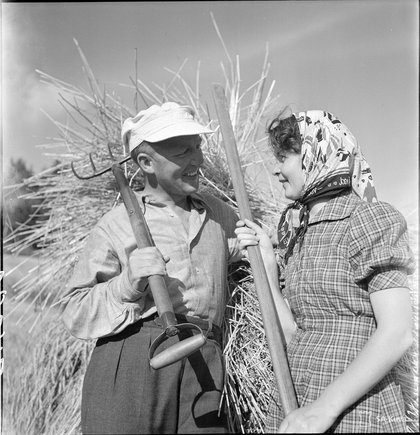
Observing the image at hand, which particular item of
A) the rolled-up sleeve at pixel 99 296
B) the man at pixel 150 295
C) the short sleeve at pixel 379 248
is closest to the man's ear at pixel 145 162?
the man at pixel 150 295

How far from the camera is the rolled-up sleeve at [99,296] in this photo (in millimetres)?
1075

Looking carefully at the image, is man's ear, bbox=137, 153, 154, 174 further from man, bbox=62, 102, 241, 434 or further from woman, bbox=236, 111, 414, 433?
woman, bbox=236, 111, 414, 433

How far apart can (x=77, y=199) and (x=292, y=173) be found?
2.52ft

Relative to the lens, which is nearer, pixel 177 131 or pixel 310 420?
pixel 310 420

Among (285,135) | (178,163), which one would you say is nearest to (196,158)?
(178,163)

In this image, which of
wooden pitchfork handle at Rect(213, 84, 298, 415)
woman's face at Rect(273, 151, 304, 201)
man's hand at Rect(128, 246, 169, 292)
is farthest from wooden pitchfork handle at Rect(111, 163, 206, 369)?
woman's face at Rect(273, 151, 304, 201)

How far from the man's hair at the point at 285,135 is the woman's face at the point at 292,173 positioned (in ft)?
0.04

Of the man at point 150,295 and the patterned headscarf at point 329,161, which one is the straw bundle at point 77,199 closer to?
the man at point 150,295

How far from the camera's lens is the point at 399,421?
0.94m

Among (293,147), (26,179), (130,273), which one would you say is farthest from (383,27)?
(26,179)

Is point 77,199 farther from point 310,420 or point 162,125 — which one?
point 310,420

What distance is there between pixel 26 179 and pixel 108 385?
0.81 m

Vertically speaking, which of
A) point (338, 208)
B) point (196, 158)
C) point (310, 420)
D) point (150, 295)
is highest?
point (196, 158)

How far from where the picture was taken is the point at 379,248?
94 centimetres
